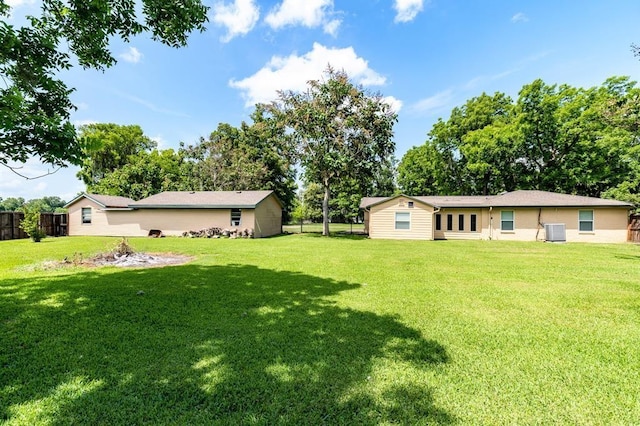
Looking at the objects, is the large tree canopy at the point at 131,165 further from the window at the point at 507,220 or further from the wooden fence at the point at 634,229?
the wooden fence at the point at 634,229

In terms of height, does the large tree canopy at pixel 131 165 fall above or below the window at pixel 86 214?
above

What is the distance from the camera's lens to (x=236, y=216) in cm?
2008

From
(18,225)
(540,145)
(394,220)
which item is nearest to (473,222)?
(394,220)

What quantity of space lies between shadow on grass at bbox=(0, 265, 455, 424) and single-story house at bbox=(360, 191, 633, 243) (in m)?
14.8

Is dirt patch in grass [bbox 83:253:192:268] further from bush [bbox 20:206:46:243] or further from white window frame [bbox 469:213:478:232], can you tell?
white window frame [bbox 469:213:478:232]

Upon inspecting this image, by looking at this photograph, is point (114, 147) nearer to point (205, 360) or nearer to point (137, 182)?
point (137, 182)

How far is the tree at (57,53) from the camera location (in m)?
3.49

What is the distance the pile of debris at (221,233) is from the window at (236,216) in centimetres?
44

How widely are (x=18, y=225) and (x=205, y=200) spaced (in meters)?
10.9

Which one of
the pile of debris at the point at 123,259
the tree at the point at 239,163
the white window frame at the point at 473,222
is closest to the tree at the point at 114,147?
the tree at the point at 239,163

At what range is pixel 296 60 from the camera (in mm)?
17062

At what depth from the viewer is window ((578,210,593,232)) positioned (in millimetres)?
16953

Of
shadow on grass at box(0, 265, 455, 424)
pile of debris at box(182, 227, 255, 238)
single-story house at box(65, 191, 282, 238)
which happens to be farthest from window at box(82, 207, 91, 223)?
shadow on grass at box(0, 265, 455, 424)

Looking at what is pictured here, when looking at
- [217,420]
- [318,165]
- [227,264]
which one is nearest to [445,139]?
[318,165]
